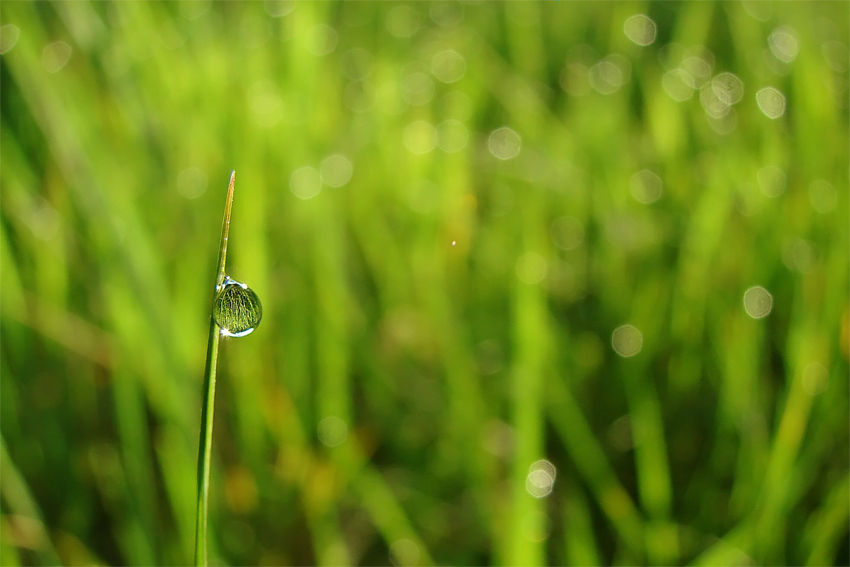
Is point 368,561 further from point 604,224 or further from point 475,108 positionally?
point 475,108

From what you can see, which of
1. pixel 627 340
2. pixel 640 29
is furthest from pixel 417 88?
pixel 627 340

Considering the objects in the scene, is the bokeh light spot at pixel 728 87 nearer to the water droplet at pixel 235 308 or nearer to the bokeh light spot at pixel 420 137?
the bokeh light spot at pixel 420 137

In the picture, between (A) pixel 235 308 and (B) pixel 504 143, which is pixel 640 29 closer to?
(B) pixel 504 143

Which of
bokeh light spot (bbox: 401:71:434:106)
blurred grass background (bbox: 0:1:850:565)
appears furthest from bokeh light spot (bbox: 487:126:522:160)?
bokeh light spot (bbox: 401:71:434:106)

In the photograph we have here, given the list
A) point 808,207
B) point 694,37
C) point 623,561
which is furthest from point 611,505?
point 694,37

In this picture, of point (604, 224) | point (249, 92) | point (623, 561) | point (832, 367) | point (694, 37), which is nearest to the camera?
point (623, 561)

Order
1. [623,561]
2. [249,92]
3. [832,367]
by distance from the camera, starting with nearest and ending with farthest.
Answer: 1. [623,561]
2. [832,367]
3. [249,92]

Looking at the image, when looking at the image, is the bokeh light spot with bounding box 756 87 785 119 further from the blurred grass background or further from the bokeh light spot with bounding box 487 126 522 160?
the bokeh light spot with bounding box 487 126 522 160
